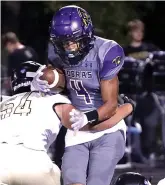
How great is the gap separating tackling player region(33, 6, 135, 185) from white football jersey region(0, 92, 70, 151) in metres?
0.08

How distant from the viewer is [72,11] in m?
3.77

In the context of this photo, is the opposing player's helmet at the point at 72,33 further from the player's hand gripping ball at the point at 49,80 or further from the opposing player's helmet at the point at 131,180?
the opposing player's helmet at the point at 131,180

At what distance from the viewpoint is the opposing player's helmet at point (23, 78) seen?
3.97 meters

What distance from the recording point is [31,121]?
366 centimetres

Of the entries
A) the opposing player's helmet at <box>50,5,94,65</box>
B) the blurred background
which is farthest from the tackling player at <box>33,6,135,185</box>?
the blurred background

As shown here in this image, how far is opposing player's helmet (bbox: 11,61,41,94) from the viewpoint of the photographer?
3.97 m

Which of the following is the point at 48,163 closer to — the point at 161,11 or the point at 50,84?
the point at 50,84

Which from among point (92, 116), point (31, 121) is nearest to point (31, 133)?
point (31, 121)

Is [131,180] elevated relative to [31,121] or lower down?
lower down

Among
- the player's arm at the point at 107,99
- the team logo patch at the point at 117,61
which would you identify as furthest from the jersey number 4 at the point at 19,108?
the team logo patch at the point at 117,61

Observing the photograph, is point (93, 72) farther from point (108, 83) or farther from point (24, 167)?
point (24, 167)

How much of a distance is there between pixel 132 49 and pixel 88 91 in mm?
2941

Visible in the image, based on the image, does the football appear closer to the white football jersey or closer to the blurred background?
the white football jersey

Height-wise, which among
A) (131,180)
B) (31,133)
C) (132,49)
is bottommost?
(132,49)
